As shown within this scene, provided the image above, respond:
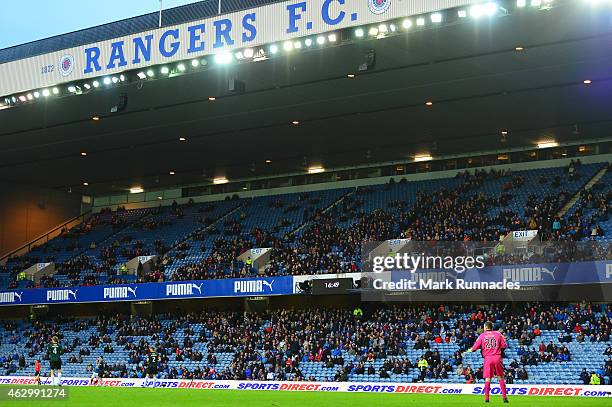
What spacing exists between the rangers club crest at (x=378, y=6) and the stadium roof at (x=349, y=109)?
9.66 ft

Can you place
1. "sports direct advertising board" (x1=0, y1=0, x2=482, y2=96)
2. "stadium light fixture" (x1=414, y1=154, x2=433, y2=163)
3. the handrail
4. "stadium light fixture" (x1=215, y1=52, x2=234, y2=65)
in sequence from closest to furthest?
"sports direct advertising board" (x1=0, y1=0, x2=482, y2=96) → "stadium light fixture" (x1=215, y1=52, x2=234, y2=65) → "stadium light fixture" (x1=414, y1=154, x2=433, y2=163) → the handrail

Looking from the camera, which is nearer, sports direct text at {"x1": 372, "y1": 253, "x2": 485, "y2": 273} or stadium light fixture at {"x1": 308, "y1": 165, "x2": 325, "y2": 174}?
sports direct text at {"x1": 372, "y1": 253, "x2": 485, "y2": 273}

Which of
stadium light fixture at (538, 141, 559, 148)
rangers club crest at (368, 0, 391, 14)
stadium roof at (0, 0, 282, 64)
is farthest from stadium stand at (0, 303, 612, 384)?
stadium roof at (0, 0, 282, 64)

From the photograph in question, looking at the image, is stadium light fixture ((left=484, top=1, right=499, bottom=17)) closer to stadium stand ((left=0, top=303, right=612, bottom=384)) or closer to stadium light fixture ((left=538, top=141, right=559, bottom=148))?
stadium stand ((left=0, top=303, right=612, bottom=384))

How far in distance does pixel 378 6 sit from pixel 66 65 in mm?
13959

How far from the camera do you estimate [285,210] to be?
5759 centimetres

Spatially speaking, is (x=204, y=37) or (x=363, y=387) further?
(x=204, y=37)

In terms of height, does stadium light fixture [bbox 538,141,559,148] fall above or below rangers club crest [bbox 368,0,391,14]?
below

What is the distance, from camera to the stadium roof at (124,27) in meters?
33.6

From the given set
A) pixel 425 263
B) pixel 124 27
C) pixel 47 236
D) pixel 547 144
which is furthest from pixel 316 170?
pixel 124 27

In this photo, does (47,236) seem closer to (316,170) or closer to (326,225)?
(316,170)

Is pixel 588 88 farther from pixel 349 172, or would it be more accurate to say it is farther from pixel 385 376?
pixel 349 172

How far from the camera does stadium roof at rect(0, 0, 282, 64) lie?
33.6 meters

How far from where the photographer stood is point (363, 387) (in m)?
32.2
